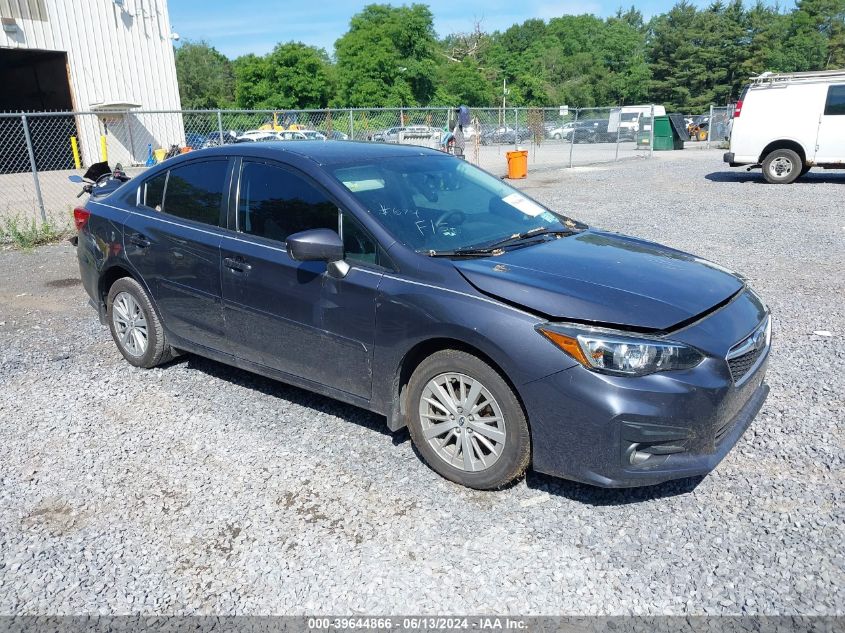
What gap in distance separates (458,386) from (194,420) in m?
1.96

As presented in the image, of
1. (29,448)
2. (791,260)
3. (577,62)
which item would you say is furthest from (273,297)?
(577,62)

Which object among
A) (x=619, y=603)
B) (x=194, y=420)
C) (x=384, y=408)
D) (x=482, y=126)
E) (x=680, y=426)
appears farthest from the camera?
(x=482, y=126)

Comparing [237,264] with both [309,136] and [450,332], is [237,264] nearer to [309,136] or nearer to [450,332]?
[450,332]

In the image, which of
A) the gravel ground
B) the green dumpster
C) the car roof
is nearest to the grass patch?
the gravel ground

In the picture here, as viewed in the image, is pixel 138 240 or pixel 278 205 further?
pixel 138 240

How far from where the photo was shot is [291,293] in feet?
12.8

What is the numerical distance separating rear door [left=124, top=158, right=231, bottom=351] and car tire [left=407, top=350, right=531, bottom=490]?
1.62 meters

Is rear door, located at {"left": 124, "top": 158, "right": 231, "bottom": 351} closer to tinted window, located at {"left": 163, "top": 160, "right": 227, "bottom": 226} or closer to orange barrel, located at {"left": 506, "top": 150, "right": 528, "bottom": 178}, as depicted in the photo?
tinted window, located at {"left": 163, "top": 160, "right": 227, "bottom": 226}

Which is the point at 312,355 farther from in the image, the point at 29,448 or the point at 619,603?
the point at 619,603

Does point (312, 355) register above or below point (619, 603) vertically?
above

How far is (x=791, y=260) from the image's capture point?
849 centimetres

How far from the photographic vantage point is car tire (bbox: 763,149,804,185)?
16.0 m

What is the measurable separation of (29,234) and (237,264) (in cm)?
857

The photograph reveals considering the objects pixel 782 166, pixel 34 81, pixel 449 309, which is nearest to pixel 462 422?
pixel 449 309
